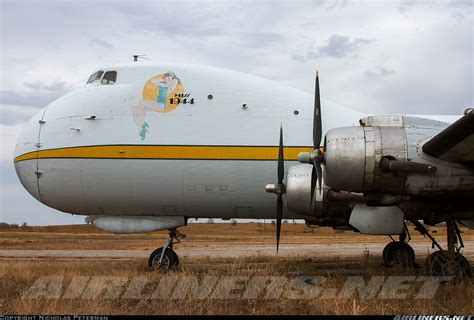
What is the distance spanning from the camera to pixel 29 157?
14.0 meters

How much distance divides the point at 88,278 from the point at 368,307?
6.69m

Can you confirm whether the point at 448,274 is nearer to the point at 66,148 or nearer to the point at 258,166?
the point at 258,166

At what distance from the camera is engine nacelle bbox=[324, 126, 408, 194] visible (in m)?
9.23

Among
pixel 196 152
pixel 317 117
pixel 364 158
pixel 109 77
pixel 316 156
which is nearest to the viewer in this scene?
pixel 364 158

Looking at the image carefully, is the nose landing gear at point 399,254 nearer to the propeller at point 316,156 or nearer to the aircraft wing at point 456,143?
the propeller at point 316,156

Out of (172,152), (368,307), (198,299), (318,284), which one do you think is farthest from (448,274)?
(172,152)

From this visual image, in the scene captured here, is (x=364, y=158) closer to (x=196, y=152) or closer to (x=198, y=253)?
(x=196, y=152)

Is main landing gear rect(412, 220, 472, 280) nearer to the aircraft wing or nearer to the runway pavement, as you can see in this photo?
the aircraft wing

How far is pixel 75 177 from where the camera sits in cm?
1352

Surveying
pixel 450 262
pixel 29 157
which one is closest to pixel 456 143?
pixel 450 262

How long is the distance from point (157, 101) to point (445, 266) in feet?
28.7

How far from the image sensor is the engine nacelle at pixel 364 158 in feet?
30.3

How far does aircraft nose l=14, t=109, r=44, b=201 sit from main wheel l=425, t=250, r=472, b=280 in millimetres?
11071
